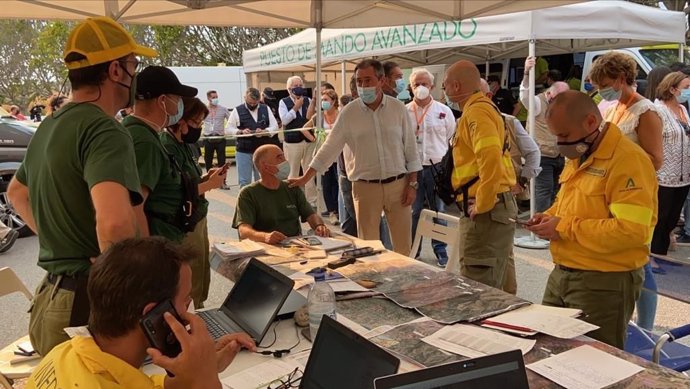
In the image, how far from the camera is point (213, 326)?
2.19 m

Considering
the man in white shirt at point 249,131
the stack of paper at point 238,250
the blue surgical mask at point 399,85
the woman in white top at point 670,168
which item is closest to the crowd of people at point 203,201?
the stack of paper at point 238,250

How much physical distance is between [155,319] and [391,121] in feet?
11.1

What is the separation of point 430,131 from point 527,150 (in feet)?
5.30

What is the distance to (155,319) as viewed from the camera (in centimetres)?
125

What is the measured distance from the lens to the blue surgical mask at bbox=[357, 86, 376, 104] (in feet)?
14.1

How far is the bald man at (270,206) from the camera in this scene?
146 inches

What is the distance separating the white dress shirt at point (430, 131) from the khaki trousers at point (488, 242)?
2.72 meters

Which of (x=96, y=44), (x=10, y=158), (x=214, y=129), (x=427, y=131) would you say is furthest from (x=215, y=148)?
(x=96, y=44)

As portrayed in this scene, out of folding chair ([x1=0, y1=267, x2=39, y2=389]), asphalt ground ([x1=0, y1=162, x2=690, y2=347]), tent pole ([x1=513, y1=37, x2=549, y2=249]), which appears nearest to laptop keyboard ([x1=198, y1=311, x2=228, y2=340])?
folding chair ([x1=0, y1=267, x2=39, y2=389])

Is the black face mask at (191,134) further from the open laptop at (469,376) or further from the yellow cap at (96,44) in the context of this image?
the open laptop at (469,376)

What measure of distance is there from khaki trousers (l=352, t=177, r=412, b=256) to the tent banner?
2.09 meters

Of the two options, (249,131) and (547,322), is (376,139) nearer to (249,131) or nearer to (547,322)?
(547,322)

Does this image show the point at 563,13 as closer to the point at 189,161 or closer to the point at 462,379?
the point at 189,161

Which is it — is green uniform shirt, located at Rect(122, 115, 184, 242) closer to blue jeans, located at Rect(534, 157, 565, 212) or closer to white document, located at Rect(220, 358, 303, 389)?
white document, located at Rect(220, 358, 303, 389)
